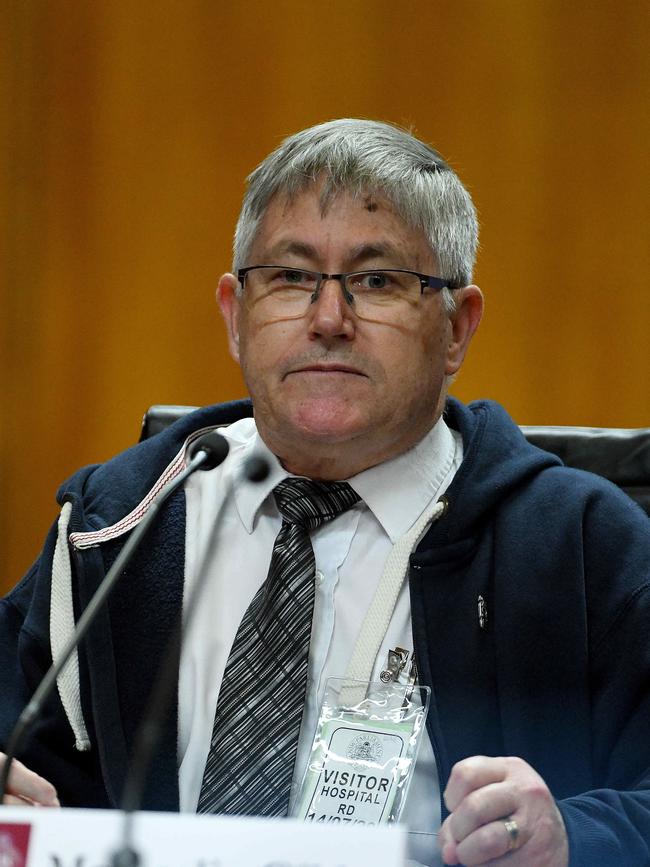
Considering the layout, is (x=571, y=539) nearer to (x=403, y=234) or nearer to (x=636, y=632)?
(x=636, y=632)

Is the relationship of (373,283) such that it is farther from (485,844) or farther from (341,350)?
(485,844)

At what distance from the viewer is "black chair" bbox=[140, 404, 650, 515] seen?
6.04 ft

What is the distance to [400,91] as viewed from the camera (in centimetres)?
288

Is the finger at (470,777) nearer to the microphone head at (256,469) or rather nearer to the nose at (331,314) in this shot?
the microphone head at (256,469)

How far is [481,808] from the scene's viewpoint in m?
0.98

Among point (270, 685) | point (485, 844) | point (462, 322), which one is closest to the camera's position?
point (485, 844)

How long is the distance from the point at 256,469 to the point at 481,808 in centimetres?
38

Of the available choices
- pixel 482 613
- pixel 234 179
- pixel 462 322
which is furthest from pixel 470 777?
pixel 234 179

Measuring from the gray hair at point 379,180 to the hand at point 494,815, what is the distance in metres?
0.85

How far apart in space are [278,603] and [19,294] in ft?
5.69

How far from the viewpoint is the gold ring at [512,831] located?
1.00 metres

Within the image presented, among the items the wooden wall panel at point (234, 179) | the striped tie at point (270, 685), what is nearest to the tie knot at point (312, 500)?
the striped tie at point (270, 685)

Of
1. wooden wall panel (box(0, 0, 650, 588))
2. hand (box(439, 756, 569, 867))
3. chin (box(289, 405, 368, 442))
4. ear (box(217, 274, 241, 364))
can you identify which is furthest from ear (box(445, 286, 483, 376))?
wooden wall panel (box(0, 0, 650, 588))

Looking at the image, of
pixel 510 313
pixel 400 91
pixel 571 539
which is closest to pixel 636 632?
pixel 571 539
